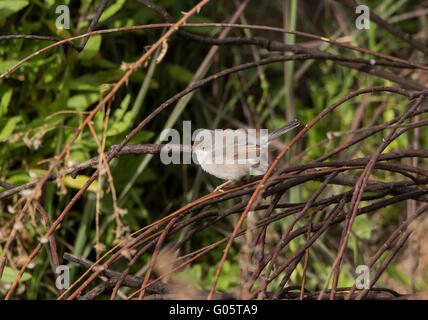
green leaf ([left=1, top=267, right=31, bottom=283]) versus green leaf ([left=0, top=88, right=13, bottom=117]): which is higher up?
green leaf ([left=0, top=88, right=13, bottom=117])

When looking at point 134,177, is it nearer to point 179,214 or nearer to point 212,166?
point 212,166

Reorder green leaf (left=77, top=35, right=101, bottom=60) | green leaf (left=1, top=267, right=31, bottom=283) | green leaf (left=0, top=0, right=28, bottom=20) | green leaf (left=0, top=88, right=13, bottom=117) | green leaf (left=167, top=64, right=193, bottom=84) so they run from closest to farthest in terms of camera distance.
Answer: green leaf (left=1, top=267, right=31, bottom=283) < green leaf (left=0, top=0, right=28, bottom=20) < green leaf (left=0, top=88, right=13, bottom=117) < green leaf (left=77, top=35, right=101, bottom=60) < green leaf (left=167, top=64, right=193, bottom=84)

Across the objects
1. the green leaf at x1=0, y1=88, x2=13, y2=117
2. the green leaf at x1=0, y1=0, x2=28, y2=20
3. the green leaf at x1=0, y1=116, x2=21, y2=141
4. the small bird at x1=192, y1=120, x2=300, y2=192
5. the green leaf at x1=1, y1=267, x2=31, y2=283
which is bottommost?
the green leaf at x1=1, y1=267, x2=31, y2=283

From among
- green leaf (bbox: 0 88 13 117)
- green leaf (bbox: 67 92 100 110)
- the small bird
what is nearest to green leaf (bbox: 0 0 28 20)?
green leaf (bbox: 0 88 13 117)

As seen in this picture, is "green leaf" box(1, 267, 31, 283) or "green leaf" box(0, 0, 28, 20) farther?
"green leaf" box(0, 0, 28, 20)

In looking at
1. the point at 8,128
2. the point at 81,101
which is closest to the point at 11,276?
the point at 8,128

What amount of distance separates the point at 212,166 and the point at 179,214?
635mm

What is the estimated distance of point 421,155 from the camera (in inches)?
53.5

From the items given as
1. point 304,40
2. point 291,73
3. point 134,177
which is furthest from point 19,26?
point 304,40

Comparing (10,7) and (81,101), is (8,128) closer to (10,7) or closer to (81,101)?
(81,101)

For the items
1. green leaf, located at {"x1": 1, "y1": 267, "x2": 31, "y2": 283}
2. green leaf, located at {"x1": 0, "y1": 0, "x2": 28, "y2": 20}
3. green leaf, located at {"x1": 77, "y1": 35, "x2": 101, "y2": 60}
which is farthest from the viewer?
green leaf, located at {"x1": 77, "y1": 35, "x2": 101, "y2": 60}

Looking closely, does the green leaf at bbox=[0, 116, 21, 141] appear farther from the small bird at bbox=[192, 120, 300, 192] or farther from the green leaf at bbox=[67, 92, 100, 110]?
the small bird at bbox=[192, 120, 300, 192]

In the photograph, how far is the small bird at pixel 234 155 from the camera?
1869mm

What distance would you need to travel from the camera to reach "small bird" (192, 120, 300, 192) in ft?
6.13
